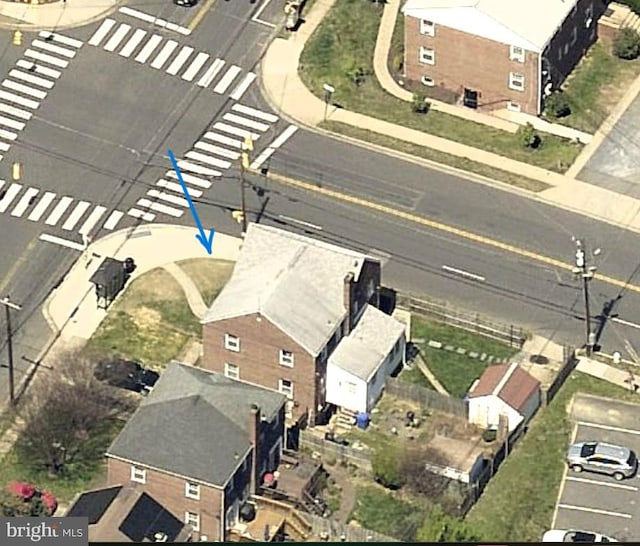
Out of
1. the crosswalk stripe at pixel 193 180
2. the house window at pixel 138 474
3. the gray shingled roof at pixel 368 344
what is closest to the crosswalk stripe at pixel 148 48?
the crosswalk stripe at pixel 193 180

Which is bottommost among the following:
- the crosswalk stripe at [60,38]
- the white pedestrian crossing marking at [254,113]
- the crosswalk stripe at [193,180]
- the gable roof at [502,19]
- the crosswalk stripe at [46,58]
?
the crosswalk stripe at [193,180]

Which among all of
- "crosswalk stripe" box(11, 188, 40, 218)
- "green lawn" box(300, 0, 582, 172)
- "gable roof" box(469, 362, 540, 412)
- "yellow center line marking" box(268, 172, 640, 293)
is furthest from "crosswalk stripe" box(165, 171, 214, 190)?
"gable roof" box(469, 362, 540, 412)

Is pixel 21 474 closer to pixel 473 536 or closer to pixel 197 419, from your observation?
pixel 197 419

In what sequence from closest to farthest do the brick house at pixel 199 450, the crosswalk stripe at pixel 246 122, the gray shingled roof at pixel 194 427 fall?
the brick house at pixel 199 450 < the gray shingled roof at pixel 194 427 < the crosswalk stripe at pixel 246 122

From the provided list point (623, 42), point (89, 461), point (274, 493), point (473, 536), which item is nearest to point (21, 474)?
point (89, 461)

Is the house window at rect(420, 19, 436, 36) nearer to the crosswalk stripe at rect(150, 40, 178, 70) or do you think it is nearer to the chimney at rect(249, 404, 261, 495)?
the crosswalk stripe at rect(150, 40, 178, 70)

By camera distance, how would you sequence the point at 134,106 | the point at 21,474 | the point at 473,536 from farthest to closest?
the point at 134,106 < the point at 21,474 < the point at 473,536

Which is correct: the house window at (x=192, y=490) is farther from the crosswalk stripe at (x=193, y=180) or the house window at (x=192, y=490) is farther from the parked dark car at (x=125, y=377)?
the crosswalk stripe at (x=193, y=180)
